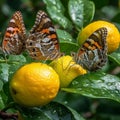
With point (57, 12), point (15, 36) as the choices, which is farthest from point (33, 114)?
point (57, 12)

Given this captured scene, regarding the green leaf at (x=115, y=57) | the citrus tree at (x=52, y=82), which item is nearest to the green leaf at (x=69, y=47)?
the citrus tree at (x=52, y=82)

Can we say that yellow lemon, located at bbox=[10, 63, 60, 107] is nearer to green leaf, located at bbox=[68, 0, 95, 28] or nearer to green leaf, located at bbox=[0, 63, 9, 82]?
green leaf, located at bbox=[0, 63, 9, 82]

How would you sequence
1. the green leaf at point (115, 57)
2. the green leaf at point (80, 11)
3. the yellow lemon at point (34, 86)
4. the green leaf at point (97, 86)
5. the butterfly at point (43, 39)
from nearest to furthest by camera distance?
the yellow lemon at point (34, 86), the green leaf at point (97, 86), the butterfly at point (43, 39), the green leaf at point (115, 57), the green leaf at point (80, 11)

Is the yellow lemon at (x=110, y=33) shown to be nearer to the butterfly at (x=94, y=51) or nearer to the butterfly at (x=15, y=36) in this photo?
the butterfly at (x=94, y=51)

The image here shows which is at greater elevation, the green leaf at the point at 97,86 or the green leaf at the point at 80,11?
the green leaf at the point at 80,11

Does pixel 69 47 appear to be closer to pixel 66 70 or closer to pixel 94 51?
pixel 94 51
